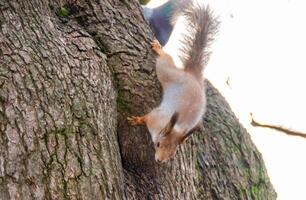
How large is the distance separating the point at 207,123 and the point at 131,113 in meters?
0.64

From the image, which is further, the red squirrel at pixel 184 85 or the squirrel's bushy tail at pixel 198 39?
the squirrel's bushy tail at pixel 198 39

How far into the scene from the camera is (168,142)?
2943 millimetres

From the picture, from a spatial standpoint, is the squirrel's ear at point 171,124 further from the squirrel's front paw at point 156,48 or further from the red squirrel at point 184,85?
the squirrel's front paw at point 156,48

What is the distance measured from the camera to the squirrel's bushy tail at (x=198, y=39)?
3189mm

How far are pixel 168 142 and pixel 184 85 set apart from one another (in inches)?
14.6

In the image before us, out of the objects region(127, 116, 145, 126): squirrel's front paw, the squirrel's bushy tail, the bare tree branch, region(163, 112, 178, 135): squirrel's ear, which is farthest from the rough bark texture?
the bare tree branch

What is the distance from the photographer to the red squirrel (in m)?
2.93

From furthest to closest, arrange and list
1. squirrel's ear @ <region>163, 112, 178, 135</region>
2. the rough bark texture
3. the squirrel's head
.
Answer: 1. squirrel's ear @ <region>163, 112, 178, 135</region>
2. the squirrel's head
3. the rough bark texture

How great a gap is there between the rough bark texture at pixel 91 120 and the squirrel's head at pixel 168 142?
0.14ft

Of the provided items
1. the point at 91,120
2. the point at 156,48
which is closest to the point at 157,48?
the point at 156,48

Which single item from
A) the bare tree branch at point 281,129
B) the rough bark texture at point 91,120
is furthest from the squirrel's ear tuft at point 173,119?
the bare tree branch at point 281,129

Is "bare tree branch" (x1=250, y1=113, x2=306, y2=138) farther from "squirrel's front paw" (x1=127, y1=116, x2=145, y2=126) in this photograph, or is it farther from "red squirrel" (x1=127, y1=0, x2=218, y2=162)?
"squirrel's front paw" (x1=127, y1=116, x2=145, y2=126)

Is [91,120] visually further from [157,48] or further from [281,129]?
[281,129]

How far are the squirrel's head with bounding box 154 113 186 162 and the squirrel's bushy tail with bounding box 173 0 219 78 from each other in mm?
292
